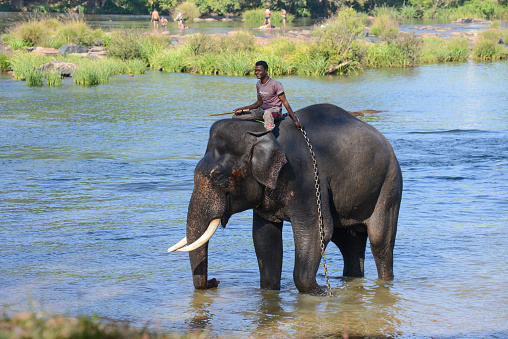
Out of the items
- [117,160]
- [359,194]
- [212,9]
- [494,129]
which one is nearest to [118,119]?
[117,160]

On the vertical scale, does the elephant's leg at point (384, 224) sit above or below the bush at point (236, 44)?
below

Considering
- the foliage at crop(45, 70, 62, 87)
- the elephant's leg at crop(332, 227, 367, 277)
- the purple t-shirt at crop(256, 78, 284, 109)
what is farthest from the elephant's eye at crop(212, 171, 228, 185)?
the foliage at crop(45, 70, 62, 87)

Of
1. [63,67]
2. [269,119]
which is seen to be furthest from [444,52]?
[269,119]

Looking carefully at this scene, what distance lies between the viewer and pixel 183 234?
840 centimetres

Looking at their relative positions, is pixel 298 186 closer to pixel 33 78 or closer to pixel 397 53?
pixel 33 78

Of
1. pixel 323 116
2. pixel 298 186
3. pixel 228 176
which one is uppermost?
pixel 323 116

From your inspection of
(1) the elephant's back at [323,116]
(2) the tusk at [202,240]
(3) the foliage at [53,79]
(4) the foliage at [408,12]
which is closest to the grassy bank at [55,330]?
(2) the tusk at [202,240]

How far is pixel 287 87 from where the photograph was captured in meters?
24.6

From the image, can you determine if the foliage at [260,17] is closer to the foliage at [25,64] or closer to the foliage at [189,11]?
the foliage at [189,11]

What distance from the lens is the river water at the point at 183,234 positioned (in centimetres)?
582

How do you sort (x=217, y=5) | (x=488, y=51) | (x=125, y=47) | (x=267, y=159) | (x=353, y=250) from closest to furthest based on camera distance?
1. (x=267, y=159)
2. (x=353, y=250)
3. (x=125, y=47)
4. (x=488, y=51)
5. (x=217, y=5)

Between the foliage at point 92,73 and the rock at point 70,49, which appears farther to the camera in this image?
the rock at point 70,49

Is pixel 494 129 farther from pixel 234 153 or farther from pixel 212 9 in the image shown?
pixel 212 9

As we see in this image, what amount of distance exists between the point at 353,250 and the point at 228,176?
195 cm
